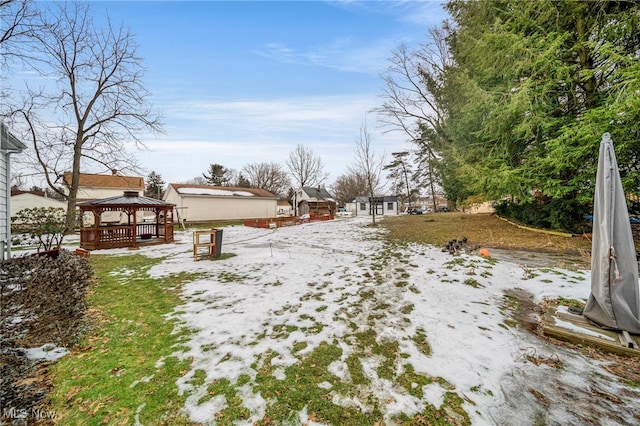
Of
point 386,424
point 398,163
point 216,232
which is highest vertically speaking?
point 398,163

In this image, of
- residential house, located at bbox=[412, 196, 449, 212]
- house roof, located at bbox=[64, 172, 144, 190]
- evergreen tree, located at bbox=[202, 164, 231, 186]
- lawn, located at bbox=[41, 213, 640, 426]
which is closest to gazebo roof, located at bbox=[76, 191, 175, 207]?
lawn, located at bbox=[41, 213, 640, 426]

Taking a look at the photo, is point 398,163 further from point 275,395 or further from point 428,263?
point 275,395

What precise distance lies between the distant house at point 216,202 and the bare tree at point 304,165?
11.9 metres

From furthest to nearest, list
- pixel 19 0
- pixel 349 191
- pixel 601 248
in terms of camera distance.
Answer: pixel 349 191 < pixel 19 0 < pixel 601 248

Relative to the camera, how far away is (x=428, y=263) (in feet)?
23.4

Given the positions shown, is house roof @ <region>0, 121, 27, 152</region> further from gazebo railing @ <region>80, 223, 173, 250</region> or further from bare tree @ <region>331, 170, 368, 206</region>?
bare tree @ <region>331, 170, 368, 206</region>

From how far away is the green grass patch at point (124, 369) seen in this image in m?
2.07

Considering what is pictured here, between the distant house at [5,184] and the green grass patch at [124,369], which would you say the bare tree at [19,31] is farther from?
the green grass patch at [124,369]

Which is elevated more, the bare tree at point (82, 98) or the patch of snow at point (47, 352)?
the bare tree at point (82, 98)

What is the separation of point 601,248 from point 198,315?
5928mm

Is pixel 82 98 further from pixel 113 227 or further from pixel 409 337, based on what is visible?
pixel 409 337

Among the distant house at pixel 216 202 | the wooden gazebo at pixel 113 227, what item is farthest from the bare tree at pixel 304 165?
the wooden gazebo at pixel 113 227

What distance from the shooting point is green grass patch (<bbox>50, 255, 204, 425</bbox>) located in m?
2.07

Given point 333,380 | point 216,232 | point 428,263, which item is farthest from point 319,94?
point 333,380
